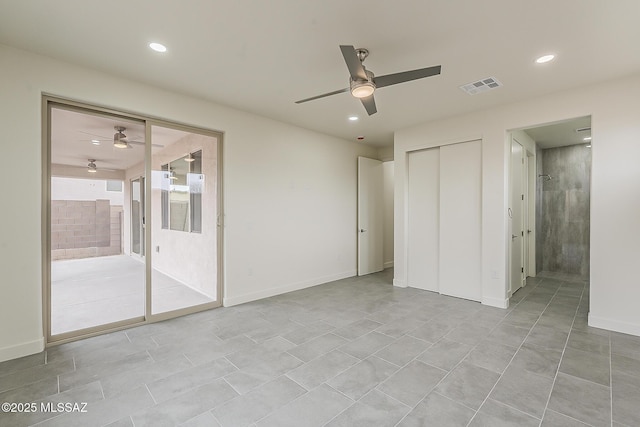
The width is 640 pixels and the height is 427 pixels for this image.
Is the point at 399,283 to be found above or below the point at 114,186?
below

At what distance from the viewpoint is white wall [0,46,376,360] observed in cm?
260

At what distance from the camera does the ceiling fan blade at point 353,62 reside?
2028 millimetres

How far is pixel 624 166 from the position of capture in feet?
10.4

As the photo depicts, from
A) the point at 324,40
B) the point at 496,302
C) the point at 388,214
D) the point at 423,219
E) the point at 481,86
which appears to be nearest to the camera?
the point at 324,40

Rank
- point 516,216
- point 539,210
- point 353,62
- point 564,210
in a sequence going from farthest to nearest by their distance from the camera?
1. point 539,210
2. point 564,210
3. point 516,216
4. point 353,62

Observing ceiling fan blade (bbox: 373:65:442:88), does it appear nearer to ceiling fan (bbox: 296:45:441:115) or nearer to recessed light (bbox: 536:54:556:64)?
ceiling fan (bbox: 296:45:441:115)

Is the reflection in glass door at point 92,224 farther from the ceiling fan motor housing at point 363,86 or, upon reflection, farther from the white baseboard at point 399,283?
the white baseboard at point 399,283

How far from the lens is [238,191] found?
4.17 m

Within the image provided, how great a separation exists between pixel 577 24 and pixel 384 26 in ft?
4.99

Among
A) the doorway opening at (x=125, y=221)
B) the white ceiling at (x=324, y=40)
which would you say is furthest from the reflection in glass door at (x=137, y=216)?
the white ceiling at (x=324, y=40)

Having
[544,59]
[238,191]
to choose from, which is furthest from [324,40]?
[238,191]

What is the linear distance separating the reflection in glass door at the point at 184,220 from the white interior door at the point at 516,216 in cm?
455

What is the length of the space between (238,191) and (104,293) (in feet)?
8.43

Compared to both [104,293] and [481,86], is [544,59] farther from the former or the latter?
[104,293]
